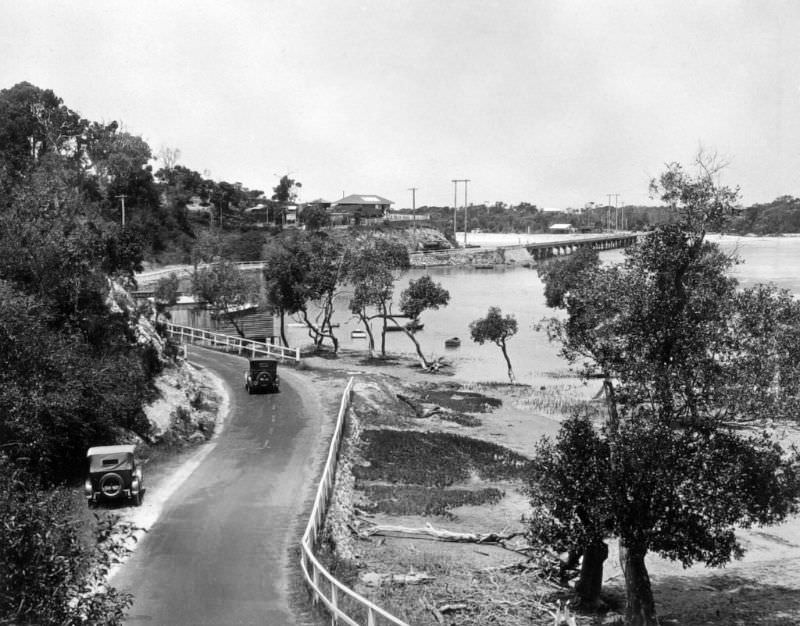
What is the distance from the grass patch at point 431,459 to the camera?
2802cm

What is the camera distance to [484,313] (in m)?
94.0

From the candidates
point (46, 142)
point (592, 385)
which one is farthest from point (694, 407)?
point (46, 142)

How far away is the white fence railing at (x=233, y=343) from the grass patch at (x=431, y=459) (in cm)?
1793

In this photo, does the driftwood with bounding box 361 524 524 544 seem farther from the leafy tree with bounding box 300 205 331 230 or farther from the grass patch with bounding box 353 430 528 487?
the leafy tree with bounding box 300 205 331 230

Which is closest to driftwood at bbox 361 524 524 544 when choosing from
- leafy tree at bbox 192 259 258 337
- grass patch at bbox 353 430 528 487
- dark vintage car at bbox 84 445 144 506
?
grass patch at bbox 353 430 528 487

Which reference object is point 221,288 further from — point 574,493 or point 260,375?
point 574,493

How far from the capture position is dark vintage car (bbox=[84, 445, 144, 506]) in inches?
843

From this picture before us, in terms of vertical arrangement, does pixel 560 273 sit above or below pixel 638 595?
above

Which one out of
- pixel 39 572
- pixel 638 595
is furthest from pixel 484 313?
pixel 39 572

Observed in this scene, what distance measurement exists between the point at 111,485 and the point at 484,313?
2953 inches

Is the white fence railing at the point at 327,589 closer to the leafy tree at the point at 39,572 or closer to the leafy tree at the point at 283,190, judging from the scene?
the leafy tree at the point at 39,572

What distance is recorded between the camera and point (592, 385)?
1970 inches

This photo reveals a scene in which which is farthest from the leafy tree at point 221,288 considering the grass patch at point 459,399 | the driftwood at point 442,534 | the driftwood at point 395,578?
the driftwood at point 395,578

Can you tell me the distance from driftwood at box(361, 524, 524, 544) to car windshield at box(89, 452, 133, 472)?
23.0 feet
